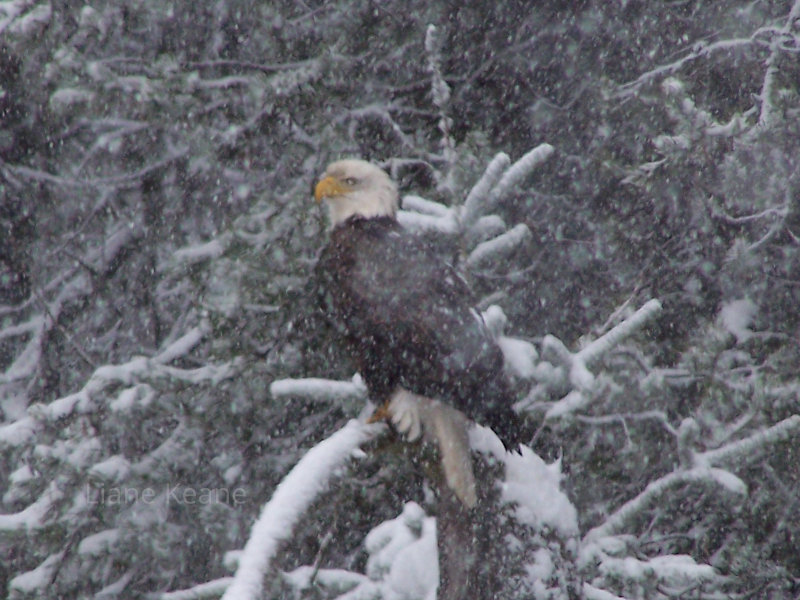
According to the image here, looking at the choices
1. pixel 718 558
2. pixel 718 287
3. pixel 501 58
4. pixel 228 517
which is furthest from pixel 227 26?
pixel 718 558

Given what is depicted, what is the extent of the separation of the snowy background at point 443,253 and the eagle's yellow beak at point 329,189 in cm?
37

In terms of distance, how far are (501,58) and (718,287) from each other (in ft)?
5.74

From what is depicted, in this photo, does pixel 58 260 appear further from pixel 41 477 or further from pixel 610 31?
pixel 610 31

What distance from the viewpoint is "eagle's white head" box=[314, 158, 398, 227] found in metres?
3.58

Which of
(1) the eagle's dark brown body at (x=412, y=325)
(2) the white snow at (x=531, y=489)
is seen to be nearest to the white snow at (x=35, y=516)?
(1) the eagle's dark brown body at (x=412, y=325)

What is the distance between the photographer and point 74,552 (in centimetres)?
419

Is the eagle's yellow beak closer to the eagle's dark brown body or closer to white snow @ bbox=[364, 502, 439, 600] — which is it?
the eagle's dark brown body

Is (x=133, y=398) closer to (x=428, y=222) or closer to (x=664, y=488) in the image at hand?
(x=428, y=222)

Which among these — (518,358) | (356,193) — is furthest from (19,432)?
(518,358)

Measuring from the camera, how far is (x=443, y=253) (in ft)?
12.1

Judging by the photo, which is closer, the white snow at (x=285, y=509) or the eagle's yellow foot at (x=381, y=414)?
the white snow at (x=285, y=509)

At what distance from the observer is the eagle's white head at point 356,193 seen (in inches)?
141

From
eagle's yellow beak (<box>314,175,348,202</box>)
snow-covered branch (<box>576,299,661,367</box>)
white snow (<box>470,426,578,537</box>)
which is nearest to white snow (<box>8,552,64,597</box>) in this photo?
eagle's yellow beak (<box>314,175,348,202</box>)

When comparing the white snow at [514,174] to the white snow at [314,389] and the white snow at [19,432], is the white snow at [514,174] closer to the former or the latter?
the white snow at [314,389]
